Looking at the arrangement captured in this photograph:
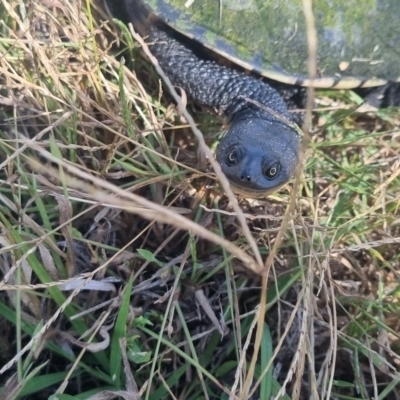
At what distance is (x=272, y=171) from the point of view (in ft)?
4.01

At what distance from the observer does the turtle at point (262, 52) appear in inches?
52.9

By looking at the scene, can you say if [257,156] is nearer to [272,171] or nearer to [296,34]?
[272,171]

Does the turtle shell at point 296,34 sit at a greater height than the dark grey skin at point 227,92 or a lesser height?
greater

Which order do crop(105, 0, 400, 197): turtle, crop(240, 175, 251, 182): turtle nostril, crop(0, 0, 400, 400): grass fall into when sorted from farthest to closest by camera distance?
crop(105, 0, 400, 197): turtle → crop(240, 175, 251, 182): turtle nostril → crop(0, 0, 400, 400): grass

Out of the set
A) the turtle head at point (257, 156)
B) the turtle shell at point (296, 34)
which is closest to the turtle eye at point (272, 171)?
the turtle head at point (257, 156)

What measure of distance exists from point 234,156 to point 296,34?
0.40 meters

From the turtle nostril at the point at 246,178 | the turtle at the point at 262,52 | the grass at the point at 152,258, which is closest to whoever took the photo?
the grass at the point at 152,258

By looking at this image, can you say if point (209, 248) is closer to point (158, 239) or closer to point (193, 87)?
point (158, 239)

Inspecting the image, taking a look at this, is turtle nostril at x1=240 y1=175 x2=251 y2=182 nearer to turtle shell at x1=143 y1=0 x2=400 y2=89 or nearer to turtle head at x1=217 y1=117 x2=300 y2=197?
turtle head at x1=217 y1=117 x2=300 y2=197

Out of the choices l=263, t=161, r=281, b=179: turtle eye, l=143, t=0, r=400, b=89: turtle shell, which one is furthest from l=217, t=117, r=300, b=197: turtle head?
l=143, t=0, r=400, b=89: turtle shell

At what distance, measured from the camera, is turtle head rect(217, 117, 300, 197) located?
121cm

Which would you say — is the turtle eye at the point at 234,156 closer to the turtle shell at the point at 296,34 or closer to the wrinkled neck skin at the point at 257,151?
the wrinkled neck skin at the point at 257,151

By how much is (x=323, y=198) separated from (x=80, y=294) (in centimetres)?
66

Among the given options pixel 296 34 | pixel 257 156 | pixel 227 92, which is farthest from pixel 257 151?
pixel 296 34
